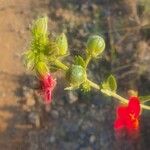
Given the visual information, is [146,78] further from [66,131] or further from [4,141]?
[4,141]

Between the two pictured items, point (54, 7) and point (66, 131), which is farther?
point (54, 7)

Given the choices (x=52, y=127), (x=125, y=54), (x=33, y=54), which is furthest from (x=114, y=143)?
(x=33, y=54)

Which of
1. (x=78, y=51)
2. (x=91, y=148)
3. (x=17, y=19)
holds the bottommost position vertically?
(x=91, y=148)

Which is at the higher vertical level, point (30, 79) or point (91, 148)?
point (30, 79)

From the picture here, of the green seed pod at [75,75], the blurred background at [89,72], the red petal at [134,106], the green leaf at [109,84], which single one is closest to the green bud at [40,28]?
the green seed pod at [75,75]

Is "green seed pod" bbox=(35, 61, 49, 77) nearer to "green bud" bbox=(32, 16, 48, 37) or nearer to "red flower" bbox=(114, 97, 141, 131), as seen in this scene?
"green bud" bbox=(32, 16, 48, 37)

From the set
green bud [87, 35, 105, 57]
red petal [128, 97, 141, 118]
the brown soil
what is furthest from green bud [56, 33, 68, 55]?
the brown soil

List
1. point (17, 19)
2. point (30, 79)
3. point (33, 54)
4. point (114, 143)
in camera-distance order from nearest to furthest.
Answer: point (33, 54) < point (114, 143) < point (30, 79) < point (17, 19)
